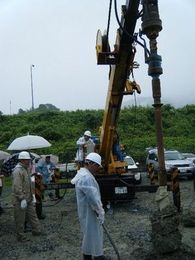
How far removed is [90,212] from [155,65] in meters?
2.42

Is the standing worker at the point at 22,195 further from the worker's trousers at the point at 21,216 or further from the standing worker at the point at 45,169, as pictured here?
the standing worker at the point at 45,169

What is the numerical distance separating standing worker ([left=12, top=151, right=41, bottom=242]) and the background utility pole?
3.85 meters

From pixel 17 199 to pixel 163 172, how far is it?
3996 millimetres

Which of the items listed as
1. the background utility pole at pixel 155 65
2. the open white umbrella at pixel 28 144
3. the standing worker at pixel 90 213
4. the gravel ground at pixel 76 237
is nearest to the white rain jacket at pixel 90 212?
the standing worker at pixel 90 213

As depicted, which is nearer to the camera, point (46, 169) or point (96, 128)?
point (46, 169)

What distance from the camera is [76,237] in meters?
9.38

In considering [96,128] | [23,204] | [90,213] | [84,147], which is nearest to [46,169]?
[84,147]

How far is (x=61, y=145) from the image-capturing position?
34375 millimetres

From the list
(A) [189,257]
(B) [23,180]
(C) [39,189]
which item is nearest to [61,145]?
(C) [39,189]

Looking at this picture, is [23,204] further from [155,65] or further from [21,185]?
[155,65]

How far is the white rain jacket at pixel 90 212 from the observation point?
5.95 metres

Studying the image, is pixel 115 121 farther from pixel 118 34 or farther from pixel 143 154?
pixel 143 154

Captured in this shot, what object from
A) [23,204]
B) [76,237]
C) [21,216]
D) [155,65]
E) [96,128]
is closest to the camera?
[155,65]

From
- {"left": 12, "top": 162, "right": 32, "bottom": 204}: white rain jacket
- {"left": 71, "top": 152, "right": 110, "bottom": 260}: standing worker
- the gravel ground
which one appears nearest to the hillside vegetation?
the gravel ground
